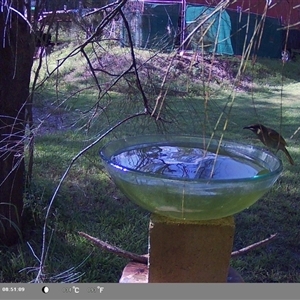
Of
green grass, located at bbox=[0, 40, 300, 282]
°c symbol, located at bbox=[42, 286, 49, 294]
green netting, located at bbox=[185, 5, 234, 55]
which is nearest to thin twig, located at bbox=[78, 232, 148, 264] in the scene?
green grass, located at bbox=[0, 40, 300, 282]

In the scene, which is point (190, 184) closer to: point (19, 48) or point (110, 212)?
point (19, 48)

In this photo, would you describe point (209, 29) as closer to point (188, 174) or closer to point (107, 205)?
point (188, 174)

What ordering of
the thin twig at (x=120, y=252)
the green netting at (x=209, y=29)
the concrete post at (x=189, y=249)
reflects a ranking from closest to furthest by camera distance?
the green netting at (x=209, y=29) < the concrete post at (x=189, y=249) < the thin twig at (x=120, y=252)

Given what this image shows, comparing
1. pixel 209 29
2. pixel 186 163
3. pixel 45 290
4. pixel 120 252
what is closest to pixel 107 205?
pixel 120 252

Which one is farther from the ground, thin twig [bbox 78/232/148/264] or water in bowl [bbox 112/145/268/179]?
water in bowl [bbox 112/145/268/179]

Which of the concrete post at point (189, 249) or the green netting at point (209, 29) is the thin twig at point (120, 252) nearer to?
the concrete post at point (189, 249)

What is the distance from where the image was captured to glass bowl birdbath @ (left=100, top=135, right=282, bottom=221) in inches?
42.6

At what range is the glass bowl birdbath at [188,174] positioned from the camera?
1.08 metres

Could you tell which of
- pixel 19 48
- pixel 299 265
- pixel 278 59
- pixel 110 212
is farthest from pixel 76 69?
pixel 278 59

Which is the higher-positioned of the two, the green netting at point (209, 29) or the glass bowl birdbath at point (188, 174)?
the green netting at point (209, 29)

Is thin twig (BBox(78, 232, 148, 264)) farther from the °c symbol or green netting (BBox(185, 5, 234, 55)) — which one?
green netting (BBox(185, 5, 234, 55))

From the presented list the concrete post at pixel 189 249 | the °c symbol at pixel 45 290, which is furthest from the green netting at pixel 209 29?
the °c symbol at pixel 45 290

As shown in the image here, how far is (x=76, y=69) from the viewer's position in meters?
5.04

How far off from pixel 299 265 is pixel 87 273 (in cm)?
93
